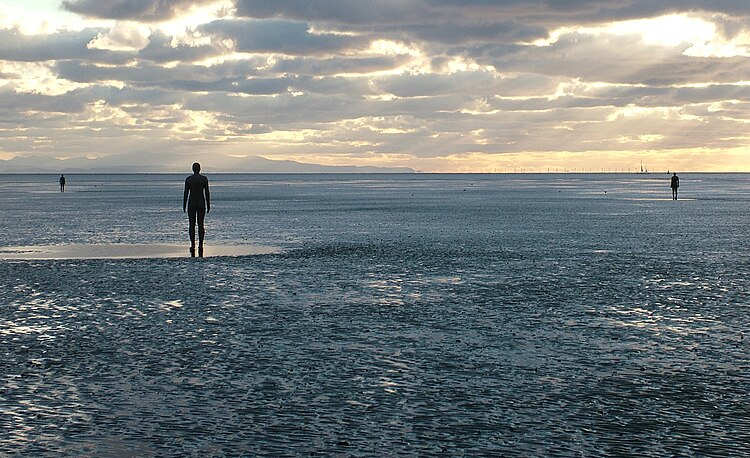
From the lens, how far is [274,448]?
792cm

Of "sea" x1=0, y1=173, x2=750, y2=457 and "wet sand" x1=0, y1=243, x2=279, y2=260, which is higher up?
"wet sand" x1=0, y1=243, x2=279, y2=260

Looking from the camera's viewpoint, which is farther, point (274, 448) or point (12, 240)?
point (12, 240)

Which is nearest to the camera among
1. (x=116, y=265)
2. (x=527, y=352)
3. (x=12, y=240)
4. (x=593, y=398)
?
(x=593, y=398)

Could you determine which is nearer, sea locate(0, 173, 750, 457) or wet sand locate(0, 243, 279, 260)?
sea locate(0, 173, 750, 457)

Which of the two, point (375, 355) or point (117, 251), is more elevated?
point (117, 251)

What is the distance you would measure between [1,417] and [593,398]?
560 centimetres

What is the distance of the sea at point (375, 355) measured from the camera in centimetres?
832

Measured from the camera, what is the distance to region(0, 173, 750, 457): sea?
8.32 m

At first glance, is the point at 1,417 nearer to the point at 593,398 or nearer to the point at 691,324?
the point at 593,398

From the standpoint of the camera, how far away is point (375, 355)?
11844 millimetres

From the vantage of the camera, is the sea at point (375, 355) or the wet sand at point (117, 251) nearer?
the sea at point (375, 355)

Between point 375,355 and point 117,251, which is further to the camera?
point 117,251

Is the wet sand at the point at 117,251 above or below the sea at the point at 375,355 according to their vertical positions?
above

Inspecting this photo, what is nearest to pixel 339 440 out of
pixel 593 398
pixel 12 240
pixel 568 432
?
pixel 568 432
